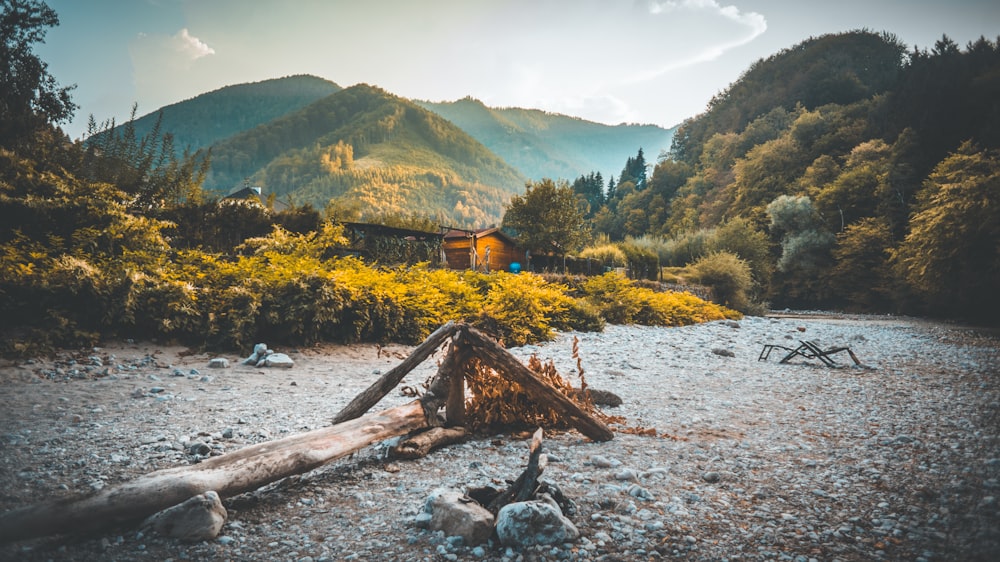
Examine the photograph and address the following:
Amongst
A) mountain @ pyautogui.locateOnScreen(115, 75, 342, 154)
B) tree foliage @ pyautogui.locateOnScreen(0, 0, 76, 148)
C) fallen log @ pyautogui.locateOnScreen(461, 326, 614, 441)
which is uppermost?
mountain @ pyautogui.locateOnScreen(115, 75, 342, 154)

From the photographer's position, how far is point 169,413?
3973 millimetres

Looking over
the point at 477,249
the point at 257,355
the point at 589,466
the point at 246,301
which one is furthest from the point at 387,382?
the point at 477,249

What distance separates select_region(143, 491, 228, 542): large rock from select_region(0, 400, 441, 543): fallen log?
83mm

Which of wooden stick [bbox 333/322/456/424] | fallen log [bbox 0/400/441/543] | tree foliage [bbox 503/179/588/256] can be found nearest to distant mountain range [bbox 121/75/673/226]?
tree foliage [bbox 503/179/588/256]

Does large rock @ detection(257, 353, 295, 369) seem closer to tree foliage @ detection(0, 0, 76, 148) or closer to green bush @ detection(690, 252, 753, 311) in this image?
tree foliage @ detection(0, 0, 76, 148)

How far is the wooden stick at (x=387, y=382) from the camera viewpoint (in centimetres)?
352

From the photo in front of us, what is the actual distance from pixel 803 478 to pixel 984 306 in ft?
79.3

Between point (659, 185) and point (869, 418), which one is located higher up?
point (659, 185)

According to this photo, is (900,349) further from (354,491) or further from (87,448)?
(87,448)

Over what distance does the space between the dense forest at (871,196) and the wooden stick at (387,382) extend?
22.2m

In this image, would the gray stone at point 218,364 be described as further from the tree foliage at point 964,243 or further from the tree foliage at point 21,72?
the tree foliage at point 964,243

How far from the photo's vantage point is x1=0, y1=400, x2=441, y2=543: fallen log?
1.74 m

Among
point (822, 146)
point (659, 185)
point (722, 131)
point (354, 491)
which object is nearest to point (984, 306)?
point (354, 491)

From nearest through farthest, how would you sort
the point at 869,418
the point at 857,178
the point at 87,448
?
the point at 87,448, the point at 869,418, the point at 857,178
